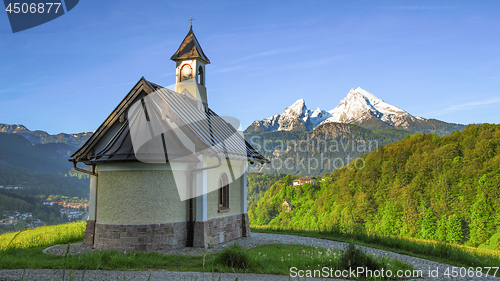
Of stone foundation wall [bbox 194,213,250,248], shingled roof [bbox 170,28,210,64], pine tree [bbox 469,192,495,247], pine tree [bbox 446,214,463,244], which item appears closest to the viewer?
stone foundation wall [bbox 194,213,250,248]

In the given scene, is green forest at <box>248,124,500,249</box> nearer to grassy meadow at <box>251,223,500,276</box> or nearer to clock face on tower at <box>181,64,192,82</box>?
grassy meadow at <box>251,223,500,276</box>

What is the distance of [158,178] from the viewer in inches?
434

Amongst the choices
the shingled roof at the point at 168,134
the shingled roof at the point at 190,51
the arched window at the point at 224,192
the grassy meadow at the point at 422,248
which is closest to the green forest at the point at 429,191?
the grassy meadow at the point at 422,248

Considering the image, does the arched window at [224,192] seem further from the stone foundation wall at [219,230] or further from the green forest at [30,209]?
the green forest at [30,209]

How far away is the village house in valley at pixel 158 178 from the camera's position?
1080cm

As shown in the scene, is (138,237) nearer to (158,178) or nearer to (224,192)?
(158,178)

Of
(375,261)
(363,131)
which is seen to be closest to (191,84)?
(375,261)

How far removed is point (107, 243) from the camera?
10.9 m

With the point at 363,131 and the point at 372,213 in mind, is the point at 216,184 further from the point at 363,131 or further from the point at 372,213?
the point at 363,131

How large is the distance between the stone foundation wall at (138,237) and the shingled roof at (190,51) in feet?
27.6

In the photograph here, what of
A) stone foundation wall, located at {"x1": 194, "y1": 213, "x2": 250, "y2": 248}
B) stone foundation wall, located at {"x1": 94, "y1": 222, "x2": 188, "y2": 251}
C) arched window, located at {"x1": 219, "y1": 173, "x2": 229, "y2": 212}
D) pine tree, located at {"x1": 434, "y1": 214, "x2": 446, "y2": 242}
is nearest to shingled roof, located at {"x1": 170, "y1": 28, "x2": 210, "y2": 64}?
arched window, located at {"x1": 219, "y1": 173, "x2": 229, "y2": 212}

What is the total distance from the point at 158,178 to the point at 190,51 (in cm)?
753

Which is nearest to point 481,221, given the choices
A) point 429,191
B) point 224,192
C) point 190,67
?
point 429,191

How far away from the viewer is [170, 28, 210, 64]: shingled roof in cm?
1595
